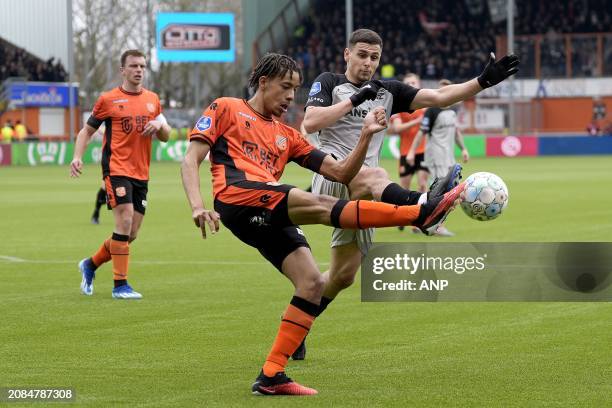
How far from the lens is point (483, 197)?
24.0 feet

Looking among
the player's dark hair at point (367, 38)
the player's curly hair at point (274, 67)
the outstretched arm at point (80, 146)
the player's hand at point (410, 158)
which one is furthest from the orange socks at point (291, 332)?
the player's hand at point (410, 158)

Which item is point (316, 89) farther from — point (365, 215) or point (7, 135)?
point (7, 135)

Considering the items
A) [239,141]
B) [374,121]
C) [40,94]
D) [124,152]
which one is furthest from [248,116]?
[40,94]

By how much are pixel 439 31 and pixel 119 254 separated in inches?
2278

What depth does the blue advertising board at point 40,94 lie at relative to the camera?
59156mm

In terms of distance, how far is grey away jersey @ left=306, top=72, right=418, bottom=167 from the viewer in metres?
8.55

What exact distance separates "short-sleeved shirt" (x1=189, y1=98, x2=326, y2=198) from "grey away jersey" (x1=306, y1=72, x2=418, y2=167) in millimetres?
1070

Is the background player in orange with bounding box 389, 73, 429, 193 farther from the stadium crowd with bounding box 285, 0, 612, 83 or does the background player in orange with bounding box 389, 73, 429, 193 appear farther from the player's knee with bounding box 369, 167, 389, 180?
the stadium crowd with bounding box 285, 0, 612, 83

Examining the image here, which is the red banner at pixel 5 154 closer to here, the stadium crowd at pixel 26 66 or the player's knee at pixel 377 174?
the stadium crowd at pixel 26 66

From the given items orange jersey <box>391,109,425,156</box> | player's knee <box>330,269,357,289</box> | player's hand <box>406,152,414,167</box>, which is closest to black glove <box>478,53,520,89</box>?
player's knee <box>330,269,357,289</box>

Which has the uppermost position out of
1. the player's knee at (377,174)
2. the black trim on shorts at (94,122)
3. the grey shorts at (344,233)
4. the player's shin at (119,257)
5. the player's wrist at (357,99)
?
the player's wrist at (357,99)

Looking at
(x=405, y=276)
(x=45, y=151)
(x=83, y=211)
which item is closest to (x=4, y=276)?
(x=405, y=276)

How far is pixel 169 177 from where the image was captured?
3700 centimetres

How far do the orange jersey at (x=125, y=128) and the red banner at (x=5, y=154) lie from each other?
117ft
